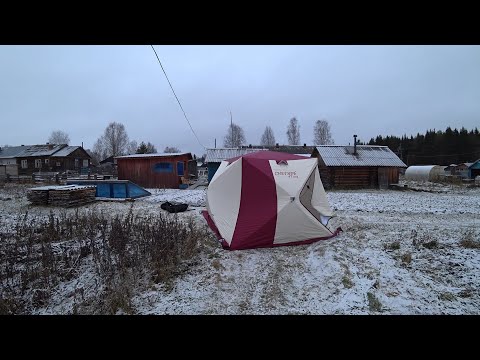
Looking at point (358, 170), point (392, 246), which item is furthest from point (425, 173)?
point (392, 246)

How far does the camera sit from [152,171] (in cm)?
2064

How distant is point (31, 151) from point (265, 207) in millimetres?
44590

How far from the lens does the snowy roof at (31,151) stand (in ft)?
120

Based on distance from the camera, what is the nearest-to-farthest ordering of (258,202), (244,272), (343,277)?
1. (343,277)
2. (244,272)
3. (258,202)

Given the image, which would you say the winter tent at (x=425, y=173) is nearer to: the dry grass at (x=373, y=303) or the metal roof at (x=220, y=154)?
the metal roof at (x=220, y=154)

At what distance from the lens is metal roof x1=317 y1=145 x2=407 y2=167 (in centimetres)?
2098

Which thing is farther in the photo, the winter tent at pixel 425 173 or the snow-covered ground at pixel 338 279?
the winter tent at pixel 425 173

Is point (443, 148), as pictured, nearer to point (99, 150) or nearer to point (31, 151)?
point (31, 151)

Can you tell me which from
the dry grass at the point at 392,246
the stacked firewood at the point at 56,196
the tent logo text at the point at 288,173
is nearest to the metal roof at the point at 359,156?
the tent logo text at the point at 288,173

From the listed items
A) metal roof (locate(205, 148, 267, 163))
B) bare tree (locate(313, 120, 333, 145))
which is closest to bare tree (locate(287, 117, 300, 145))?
Result: bare tree (locate(313, 120, 333, 145))
